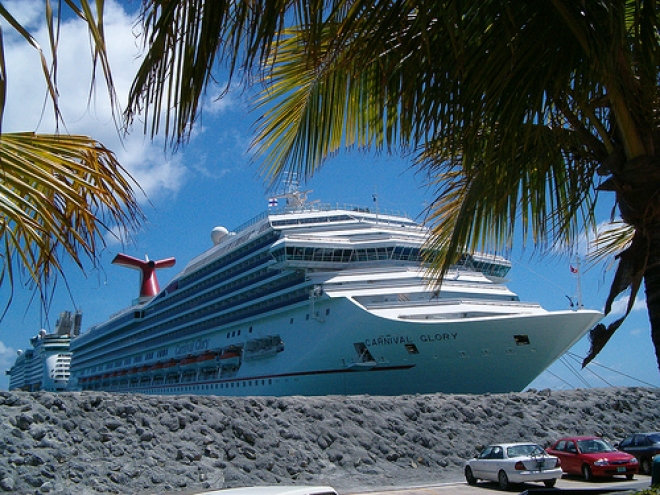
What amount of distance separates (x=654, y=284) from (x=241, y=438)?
12.6 meters

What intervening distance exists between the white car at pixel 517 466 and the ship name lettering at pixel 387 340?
10.6 meters

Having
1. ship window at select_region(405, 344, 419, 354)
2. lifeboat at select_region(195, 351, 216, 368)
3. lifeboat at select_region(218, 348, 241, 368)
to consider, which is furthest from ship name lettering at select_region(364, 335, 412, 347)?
lifeboat at select_region(195, 351, 216, 368)

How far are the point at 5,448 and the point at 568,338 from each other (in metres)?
20.3

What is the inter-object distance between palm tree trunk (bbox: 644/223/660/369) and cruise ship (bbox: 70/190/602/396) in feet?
34.7

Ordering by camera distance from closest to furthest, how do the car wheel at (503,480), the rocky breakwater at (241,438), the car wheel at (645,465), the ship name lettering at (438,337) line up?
the rocky breakwater at (241,438) → the car wheel at (503,480) → the car wheel at (645,465) → the ship name lettering at (438,337)

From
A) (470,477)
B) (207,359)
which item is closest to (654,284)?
(470,477)

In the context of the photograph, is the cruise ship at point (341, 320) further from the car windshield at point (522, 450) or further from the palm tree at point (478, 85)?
the palm tree at point (478, 85)

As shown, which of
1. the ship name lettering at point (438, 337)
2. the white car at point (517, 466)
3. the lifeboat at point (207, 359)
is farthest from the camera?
the lifeboat at point (207, 359)

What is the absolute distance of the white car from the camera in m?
12.4

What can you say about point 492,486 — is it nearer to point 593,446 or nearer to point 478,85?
point 593,446

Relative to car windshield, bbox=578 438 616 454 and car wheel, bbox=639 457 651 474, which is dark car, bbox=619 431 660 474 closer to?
car wheel, bbox=639 457 651 474

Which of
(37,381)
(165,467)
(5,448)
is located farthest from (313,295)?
(37,381)

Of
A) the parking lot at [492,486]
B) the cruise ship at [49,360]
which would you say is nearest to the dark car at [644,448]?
the parking lot at [492,486]

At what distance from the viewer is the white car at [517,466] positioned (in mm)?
12398
